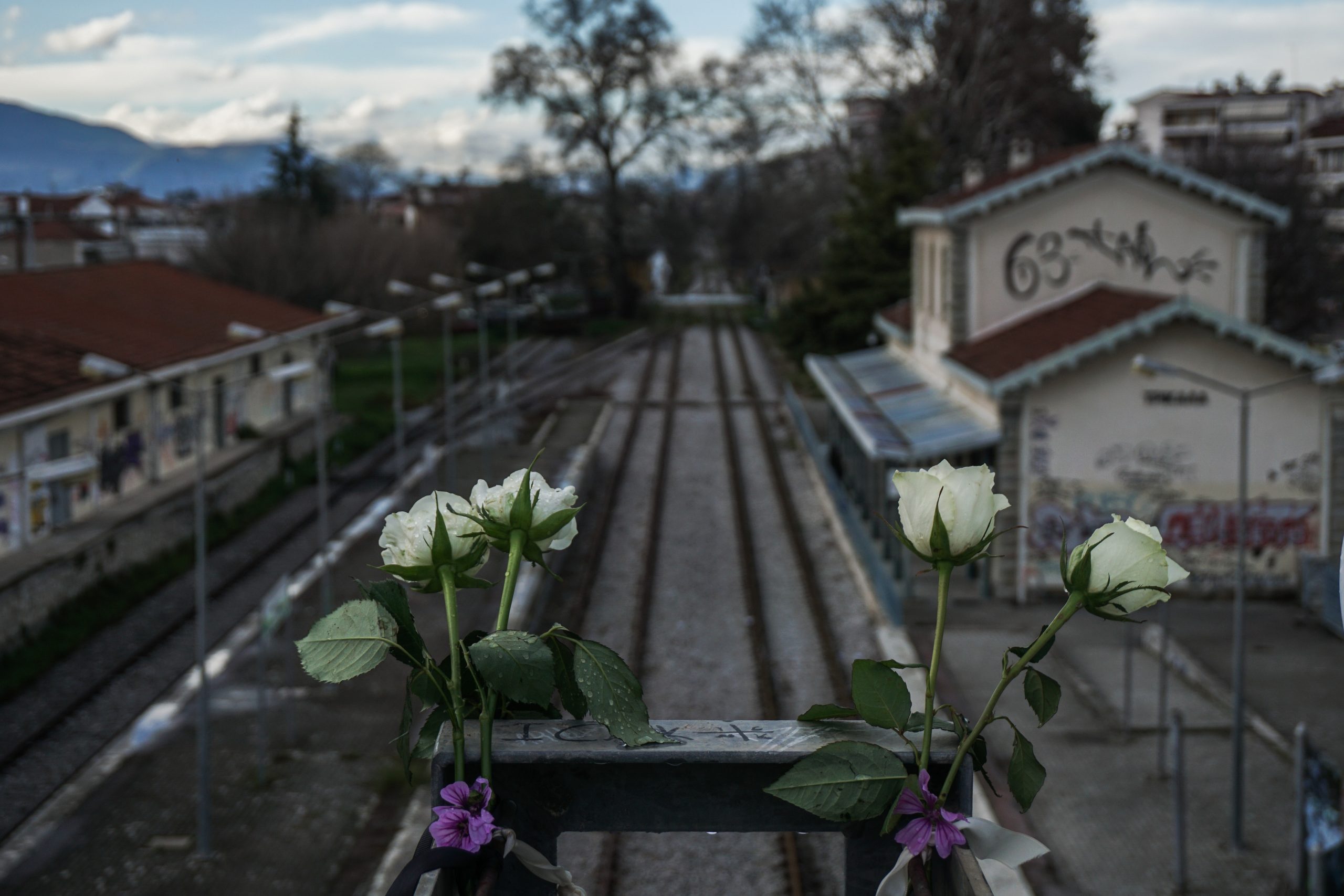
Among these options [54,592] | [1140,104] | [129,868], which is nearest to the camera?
[129,868]

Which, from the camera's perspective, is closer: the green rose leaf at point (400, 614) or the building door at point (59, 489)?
the green rose leaf at point (400, 614)

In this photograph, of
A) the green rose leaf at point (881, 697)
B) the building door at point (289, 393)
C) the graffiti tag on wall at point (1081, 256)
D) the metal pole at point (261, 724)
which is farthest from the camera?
the building door at point (289, 393)

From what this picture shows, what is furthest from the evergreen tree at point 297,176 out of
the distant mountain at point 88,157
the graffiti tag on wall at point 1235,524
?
the graffiti tag on wall at point 1235,524

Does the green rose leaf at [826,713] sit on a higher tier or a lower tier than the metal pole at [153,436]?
higher

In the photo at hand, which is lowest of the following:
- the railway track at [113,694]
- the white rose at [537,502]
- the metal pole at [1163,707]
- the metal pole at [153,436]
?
the railway track at [113,694]

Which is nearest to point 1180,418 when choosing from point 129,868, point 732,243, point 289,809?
point 289,809

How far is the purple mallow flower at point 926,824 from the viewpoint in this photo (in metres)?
2.41

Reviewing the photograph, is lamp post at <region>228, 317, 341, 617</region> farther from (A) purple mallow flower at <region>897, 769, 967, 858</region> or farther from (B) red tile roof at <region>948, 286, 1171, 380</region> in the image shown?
(B) red tile roof at <region>948, 286, 1171, 380</region>

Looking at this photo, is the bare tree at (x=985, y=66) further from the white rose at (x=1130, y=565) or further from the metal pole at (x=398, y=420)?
the white rose at (x=1130, y=565)

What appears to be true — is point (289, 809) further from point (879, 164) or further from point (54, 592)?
point (879, 164)

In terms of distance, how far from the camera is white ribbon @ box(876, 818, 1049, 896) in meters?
2.41

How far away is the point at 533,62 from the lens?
61.9 metres

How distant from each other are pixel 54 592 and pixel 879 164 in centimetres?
3008

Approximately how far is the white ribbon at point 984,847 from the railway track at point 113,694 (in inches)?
549
